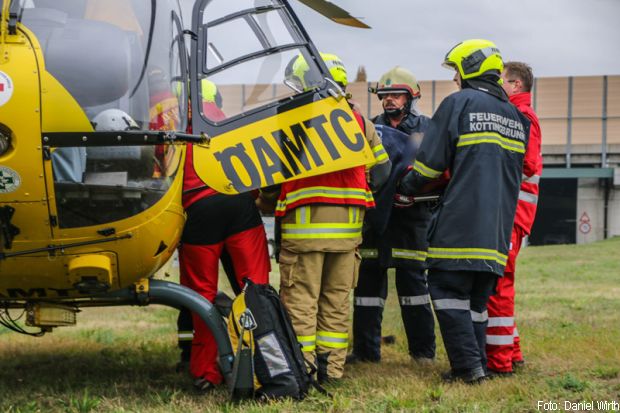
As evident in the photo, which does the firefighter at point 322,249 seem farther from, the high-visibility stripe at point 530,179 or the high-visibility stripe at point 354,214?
the high-visibility stripe at point 530,179

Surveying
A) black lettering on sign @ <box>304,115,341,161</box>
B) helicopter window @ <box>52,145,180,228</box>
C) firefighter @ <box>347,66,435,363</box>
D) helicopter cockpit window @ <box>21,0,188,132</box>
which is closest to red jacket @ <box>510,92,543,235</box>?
firefighter @ <box>347,66,435,363</box>

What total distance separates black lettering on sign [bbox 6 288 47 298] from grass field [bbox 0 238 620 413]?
2.12 feet

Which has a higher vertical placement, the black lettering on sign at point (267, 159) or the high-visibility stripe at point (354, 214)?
the black lettering on sign at point (267, 159)

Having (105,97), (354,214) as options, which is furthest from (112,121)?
(354,214)

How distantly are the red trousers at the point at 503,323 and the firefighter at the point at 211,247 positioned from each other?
155 cm

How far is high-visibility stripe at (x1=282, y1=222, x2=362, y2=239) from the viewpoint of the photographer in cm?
516

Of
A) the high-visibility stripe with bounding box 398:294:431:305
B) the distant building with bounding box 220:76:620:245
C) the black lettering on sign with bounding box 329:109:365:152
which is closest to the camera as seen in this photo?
the black lettering on sign with bounding box 329:109:365:152

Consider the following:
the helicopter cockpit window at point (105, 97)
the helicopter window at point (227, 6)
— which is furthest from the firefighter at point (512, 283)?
the helicopter cockpit window at point (105, 97)

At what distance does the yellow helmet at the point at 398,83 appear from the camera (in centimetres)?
625

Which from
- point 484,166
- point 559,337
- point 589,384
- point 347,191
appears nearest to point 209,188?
point 347,191

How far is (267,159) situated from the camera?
4855 millimetres

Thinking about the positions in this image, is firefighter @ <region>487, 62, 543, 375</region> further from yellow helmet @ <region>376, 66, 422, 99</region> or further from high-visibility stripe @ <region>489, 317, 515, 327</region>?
yellow helmet @ <region>376, 66, 422, 99</region>

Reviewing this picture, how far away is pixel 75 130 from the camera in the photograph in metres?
4.19

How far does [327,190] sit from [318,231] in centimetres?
26
